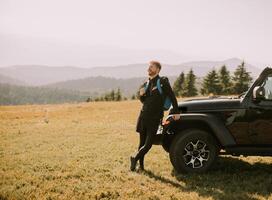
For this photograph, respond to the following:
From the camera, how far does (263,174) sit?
811 cm

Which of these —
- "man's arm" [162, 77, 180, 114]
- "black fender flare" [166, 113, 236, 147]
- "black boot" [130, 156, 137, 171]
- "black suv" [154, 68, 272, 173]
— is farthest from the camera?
"black boot" [130, 156, 137, 171]

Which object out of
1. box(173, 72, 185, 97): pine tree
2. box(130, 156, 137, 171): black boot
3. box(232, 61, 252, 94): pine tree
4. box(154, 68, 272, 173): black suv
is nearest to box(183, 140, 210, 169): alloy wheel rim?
box(154, 68, 272, 173): black suv

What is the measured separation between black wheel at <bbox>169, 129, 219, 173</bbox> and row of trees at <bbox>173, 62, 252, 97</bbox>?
56.0 m

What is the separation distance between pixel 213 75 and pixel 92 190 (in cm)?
6130

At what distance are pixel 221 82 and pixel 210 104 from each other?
196 feet

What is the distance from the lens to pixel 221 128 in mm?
7594

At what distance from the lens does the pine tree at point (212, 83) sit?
65.4 metres

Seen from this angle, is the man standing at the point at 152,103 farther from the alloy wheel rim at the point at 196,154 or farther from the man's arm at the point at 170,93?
the alloy wheel rim at the point at 196,154

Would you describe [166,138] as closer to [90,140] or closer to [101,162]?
[101,162]

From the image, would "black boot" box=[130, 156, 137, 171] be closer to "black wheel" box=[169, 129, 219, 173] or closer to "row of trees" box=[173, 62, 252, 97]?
"black wheel" box=[169, 129, 219, 173]

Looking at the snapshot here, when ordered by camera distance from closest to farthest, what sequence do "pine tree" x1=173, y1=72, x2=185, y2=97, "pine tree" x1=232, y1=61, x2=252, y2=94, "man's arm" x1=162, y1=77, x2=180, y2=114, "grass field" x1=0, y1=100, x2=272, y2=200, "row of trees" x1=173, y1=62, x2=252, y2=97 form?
"grass field" x1=0, y1=100, x2=272, y2=200 < "man's arm" x1=162, y1=77, x2=180, y2=114 < "pine tree" x1=232, y1=61, x2=252, y2=94 < "row of trees" x1=173, y1=62, x2=252, y2=97 < "pine tree" x1=173, y1=72, x2=185, y2=97

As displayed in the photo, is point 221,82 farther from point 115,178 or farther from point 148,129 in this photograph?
point 115,178

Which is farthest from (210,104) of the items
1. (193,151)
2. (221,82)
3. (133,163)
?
(221,82)

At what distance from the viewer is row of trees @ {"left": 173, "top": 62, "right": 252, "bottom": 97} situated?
62.2m
